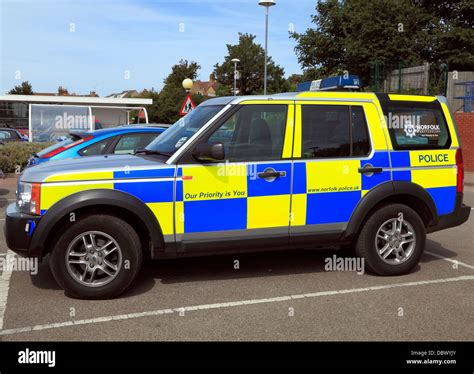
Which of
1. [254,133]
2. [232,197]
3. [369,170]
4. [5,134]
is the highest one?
[5,134]

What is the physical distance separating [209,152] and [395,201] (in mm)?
2136

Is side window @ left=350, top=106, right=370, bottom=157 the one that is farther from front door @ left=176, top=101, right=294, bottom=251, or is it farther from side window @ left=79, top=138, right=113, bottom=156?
side window @ left=79, top=138, right=113, bottom=156

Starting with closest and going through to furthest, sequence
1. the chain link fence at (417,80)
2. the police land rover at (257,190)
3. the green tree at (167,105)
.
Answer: the police land rover at (257,190) → the chain link fence at (417,80) → the green tree at (167,105)

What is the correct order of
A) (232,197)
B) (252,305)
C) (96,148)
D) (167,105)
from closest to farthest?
(252,305) < (232,197) < (96,148) < (167,105)

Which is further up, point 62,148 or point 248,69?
point 248,69

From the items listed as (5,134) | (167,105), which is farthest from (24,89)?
(5,134)

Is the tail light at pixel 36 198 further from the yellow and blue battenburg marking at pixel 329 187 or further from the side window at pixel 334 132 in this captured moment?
the side window at pixel 334 132

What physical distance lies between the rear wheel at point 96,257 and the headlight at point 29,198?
0.34 m

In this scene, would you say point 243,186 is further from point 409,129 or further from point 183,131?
point 409,129

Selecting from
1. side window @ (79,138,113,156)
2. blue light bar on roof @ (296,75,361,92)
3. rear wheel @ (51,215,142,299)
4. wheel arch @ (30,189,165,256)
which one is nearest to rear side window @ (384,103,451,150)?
blue light bar on roof @ (296,75,361,92)

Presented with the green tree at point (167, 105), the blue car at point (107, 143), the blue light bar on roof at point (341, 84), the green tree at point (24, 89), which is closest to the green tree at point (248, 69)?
the green tree at point (167, 105)

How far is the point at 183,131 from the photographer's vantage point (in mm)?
5176

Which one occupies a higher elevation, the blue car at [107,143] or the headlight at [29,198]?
the blue car at [107,143]

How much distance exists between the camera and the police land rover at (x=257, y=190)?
4.56m
